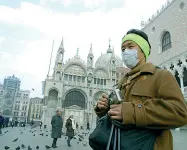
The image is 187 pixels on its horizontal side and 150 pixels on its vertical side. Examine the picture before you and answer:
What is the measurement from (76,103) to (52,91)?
427 cm

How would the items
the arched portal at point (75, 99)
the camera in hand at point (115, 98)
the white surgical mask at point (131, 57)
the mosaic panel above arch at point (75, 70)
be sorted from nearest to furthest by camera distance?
the camera in hand at point (115, 98), the white surgical mask at point (131, 57), the arched portal at point (75, 99), the mosaic panel above arch at point (75, 70)

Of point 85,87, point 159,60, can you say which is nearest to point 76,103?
point 85,87

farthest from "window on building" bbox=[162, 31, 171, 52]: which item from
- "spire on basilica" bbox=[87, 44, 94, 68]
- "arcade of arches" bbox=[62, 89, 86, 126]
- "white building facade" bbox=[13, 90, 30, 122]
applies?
"white building facade" bbox=[13, 90, 30, 122]

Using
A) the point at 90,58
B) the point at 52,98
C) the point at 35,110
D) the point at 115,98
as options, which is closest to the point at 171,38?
the point at 90,58

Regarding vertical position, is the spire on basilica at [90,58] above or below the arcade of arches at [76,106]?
above

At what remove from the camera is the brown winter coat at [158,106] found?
104 centimetres

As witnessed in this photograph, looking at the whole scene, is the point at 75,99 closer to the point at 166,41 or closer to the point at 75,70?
the point at 75,70

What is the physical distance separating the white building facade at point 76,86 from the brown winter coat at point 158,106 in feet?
81.6

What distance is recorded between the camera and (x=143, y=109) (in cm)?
106

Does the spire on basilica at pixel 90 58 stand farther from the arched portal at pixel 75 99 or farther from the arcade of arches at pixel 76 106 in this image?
the arched portal at pixel 75 99

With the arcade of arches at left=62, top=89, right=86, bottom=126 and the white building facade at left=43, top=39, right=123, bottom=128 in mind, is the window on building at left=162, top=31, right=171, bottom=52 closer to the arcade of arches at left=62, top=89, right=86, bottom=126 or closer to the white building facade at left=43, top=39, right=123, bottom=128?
the white building facade at left=43, top=39, right=123, bottom=128

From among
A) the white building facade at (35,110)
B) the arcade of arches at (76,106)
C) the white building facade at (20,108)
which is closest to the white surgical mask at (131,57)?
the arcade of arches at (76,106)

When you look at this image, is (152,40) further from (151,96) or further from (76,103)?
(151,96)

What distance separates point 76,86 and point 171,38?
16277mm
